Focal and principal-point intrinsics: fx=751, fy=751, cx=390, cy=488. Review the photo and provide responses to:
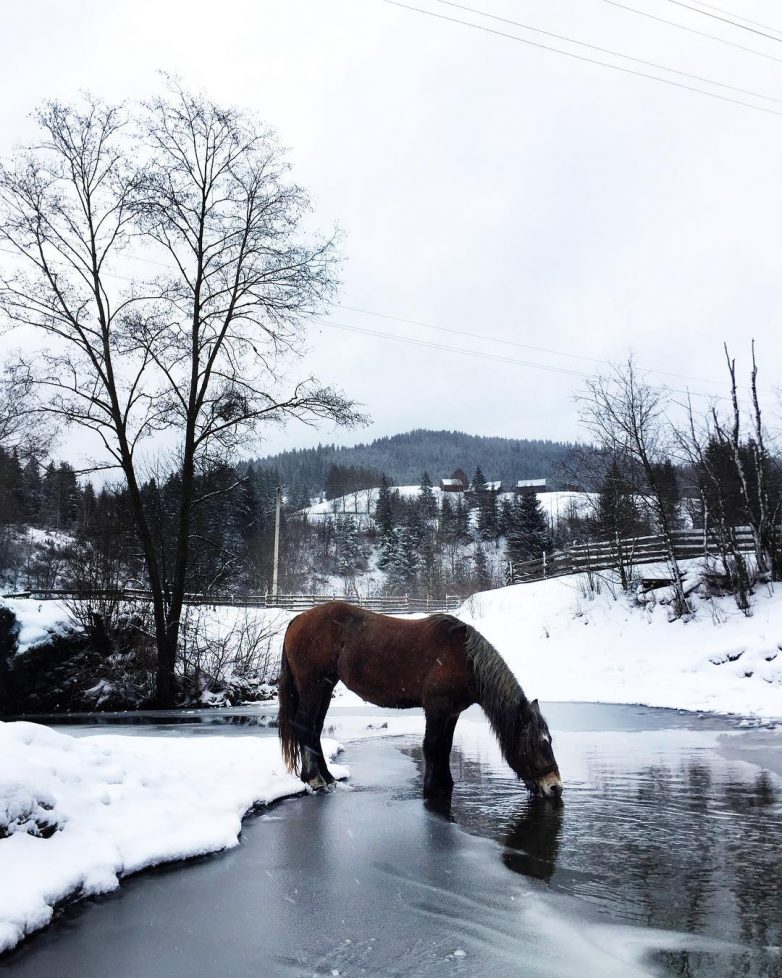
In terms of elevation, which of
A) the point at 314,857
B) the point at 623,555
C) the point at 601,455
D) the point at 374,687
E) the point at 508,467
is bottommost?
the point at 314,857

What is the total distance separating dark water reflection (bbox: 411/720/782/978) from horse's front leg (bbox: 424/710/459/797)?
206 millimetres

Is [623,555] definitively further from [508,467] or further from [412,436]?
[412,436]

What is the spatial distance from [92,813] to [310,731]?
2716 millimetres

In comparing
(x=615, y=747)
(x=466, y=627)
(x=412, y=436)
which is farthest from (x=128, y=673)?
(x=412, y=436)

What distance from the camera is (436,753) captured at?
21.2ft

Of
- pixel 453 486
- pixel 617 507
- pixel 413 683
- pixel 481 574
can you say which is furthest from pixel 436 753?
pixel 453 486

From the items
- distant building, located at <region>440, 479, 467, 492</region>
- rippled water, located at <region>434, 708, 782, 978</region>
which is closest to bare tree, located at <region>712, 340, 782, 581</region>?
rippled water, located at <region>434, 708, 782, 978</region>

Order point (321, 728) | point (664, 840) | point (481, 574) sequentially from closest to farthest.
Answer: point (664, 840)
point (321, 728)
point (481, 574)

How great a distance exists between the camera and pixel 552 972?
2838 millimetres

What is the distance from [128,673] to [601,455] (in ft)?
52.6

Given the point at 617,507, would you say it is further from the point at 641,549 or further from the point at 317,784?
the point at 317,784

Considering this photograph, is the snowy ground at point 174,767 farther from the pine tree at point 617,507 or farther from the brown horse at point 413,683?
the pine tree at point 617,507

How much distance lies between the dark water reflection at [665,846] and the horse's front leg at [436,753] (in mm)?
206

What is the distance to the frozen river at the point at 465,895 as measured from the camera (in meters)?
3.00
